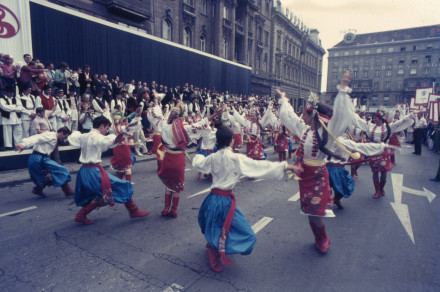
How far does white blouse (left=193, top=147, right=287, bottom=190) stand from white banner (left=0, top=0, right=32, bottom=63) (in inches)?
393

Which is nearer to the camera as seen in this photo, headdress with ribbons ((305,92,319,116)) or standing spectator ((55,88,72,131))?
headdress with ribbons ((305,92,319,116))

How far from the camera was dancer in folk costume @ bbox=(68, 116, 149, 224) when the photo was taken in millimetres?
4469

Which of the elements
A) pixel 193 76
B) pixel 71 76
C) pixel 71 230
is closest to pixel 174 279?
pixel 71 230

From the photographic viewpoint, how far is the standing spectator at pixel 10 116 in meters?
8.64

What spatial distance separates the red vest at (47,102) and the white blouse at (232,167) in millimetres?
8791

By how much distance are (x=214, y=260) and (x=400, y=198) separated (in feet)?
18.4

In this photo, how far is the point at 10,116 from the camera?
8.76 m

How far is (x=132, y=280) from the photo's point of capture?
3.17m

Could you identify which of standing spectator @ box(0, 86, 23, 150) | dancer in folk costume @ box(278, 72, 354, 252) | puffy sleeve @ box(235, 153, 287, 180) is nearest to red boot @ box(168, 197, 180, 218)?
puffy sleeve @ box(235, 153, 287, 180)

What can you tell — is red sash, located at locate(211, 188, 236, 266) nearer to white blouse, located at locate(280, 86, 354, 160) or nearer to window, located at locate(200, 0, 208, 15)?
white blouse, located at locate(280, 86, 354, 160)

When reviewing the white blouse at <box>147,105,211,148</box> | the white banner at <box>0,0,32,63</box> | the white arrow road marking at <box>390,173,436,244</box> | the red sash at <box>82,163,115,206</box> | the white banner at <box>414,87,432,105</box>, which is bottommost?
the white arrow road marking at <box>390,173,436,244</box>

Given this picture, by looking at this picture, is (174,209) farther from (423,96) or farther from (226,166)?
(423,96)

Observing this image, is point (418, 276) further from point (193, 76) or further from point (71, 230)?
point (193, 76)

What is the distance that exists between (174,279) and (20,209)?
4138mm
